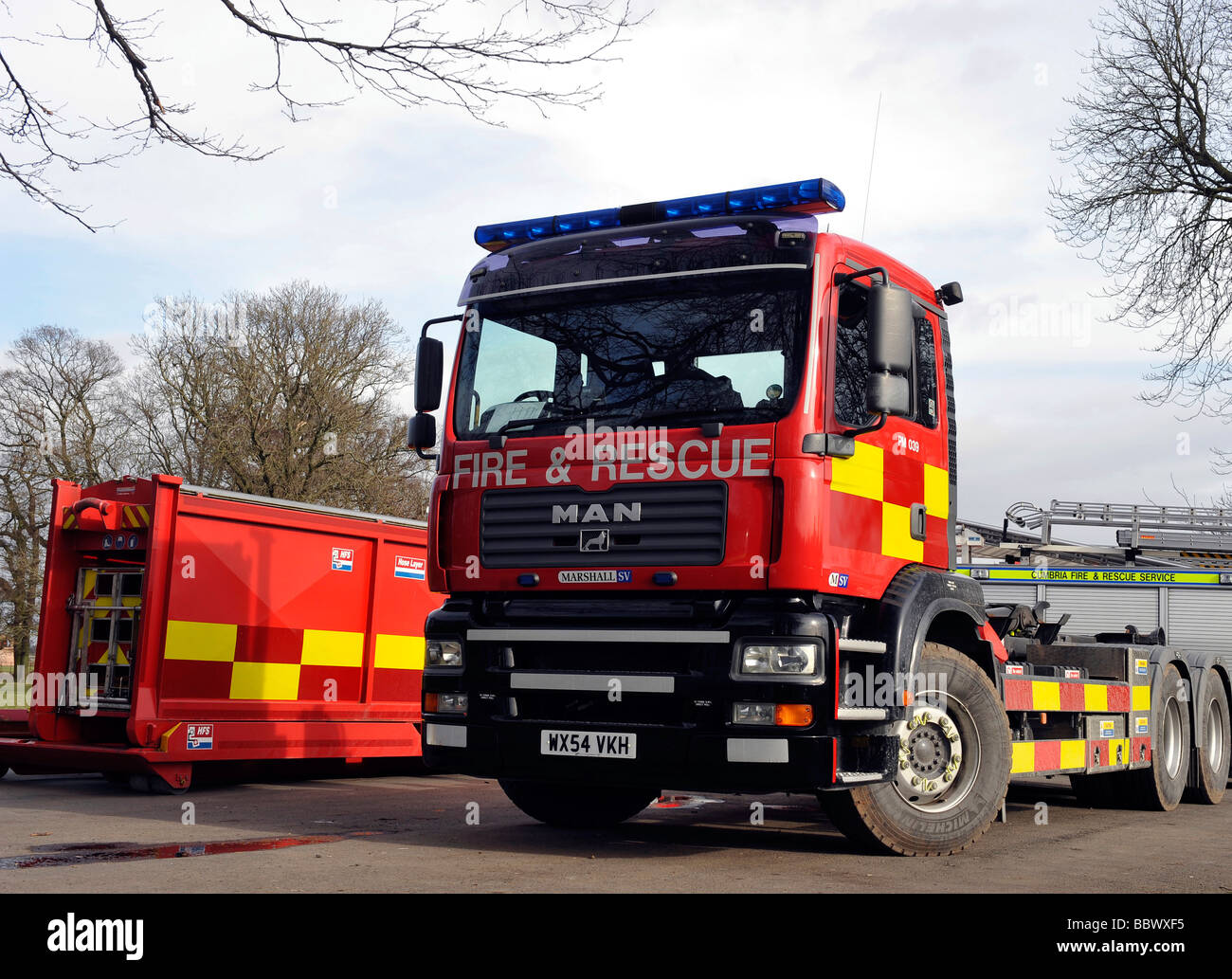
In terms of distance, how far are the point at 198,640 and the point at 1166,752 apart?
25.3ft

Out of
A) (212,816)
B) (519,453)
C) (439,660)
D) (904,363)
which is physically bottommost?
(212,816)

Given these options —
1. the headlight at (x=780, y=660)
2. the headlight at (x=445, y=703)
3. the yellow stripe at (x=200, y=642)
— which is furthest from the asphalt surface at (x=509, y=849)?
the yellow stripe at (x=200, y=642)

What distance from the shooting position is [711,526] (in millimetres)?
6285

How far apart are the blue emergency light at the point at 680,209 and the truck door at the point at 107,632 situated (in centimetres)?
472

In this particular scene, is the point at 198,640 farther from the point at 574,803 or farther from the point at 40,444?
the point at 40,444

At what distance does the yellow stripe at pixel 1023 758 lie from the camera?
7635 mm

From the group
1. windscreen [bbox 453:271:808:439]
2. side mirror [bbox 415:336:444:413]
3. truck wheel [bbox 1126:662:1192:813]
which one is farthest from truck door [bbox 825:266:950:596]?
truck wheel [bbox 1126:662:1192:813]

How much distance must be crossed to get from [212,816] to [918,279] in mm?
5461

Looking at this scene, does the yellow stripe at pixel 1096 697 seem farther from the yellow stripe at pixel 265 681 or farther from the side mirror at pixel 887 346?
the yellow stripe at pixel 265 681

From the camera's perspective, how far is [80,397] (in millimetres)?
33000

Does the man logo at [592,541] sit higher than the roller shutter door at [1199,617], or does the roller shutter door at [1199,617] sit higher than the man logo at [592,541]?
the roller shutter door at [1199,617]
